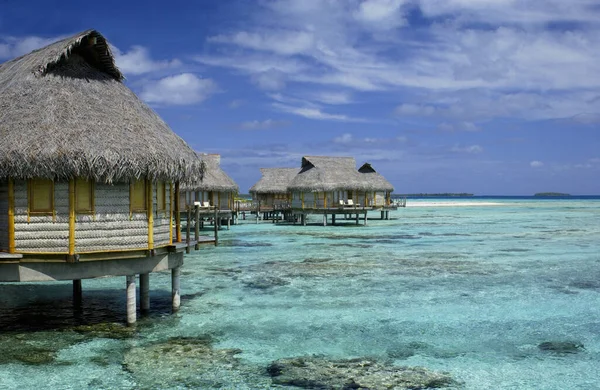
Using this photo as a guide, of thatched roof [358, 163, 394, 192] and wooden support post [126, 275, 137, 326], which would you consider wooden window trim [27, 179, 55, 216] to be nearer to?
wooden support post [126, 275, 137, 326]

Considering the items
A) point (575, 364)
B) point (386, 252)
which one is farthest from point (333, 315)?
point (386, 252)

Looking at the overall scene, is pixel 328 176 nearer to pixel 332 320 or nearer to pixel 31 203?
pixel 332 320

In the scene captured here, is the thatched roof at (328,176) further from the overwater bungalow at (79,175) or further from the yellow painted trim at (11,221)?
the yellow painted trim at (11,221)

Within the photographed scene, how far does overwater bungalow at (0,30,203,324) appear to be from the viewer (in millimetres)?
10719

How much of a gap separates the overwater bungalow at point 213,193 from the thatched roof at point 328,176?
6.55 meters

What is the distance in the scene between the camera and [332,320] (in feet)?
43.0

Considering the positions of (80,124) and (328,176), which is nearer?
(80,124)

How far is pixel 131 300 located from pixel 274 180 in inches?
1782

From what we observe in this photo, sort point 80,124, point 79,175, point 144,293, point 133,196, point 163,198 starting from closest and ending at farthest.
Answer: point 79,175, point 80,124, point 133,196, point 163,198, point 144,293

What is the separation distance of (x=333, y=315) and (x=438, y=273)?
24.5 feet

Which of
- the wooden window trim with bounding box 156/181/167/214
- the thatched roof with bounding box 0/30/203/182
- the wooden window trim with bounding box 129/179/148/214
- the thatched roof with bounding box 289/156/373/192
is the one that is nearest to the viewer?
the thatched roof with bounding box 0/30/203/182

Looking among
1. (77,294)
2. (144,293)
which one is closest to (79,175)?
(144,293)

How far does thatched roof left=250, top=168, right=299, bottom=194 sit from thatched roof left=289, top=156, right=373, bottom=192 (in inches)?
279

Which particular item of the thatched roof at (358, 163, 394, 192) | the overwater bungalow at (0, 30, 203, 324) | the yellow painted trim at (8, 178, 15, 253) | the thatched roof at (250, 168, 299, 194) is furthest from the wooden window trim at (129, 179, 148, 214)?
the thatched roof at (358, 163, 394, 192)
